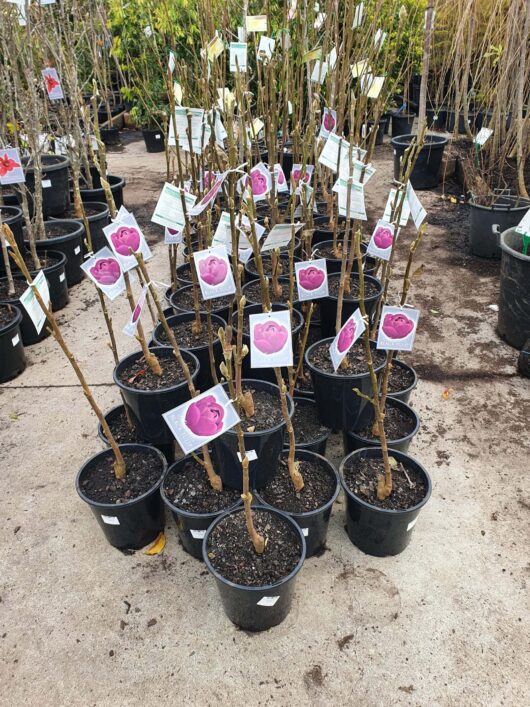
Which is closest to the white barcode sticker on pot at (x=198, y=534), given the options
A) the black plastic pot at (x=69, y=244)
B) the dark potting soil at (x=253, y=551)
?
the dark potting soil at (x=253, y=551)

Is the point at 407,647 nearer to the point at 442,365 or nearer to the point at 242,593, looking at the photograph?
the point at 242,593

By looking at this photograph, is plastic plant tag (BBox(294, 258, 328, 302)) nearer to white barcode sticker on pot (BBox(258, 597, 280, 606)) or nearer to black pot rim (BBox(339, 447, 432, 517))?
black pot rim (BBox(339, 447, 432, 517))

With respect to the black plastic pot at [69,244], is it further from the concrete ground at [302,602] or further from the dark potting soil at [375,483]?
the dark potting soil at [375,483]

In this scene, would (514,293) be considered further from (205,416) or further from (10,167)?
(10,167)

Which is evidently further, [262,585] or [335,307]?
[335,307]

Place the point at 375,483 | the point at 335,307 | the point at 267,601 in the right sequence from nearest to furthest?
the point at 267,601
the point at 375,483
the point at 335,307

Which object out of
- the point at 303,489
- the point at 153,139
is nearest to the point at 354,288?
the point at 303,489

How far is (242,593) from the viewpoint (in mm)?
1370

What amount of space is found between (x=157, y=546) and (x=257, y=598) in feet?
1.69

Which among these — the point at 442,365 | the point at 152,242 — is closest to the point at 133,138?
the point at 152,242

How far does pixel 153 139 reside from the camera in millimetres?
6270

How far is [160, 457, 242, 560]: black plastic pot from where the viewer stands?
61.9 inches

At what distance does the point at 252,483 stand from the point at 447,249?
2.79 meters

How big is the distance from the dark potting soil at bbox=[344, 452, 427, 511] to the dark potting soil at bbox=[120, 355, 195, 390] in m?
0.70
